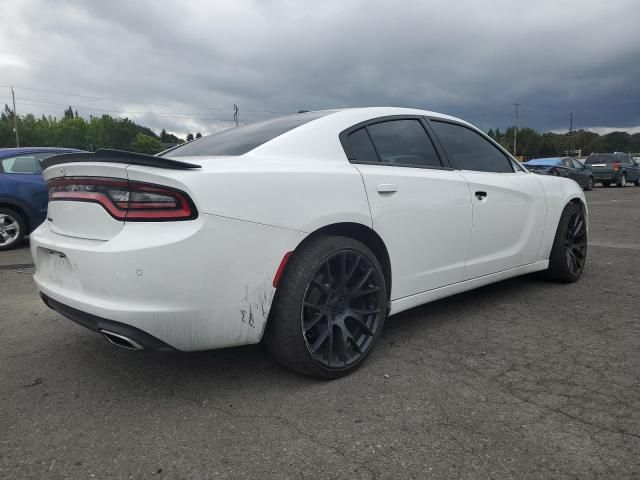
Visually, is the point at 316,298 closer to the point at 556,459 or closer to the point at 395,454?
the point at 395,454

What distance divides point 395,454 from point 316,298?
0.84 m

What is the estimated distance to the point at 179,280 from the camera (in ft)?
6.78

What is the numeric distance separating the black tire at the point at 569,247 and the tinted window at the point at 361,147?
92.2 inches

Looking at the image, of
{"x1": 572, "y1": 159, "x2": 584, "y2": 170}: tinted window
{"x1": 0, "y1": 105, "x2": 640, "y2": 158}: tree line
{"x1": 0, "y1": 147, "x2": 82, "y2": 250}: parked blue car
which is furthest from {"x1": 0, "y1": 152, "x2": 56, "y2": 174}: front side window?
{"x1": 0, "y1": 105, "x2": 640, "y2": 158}: tree line

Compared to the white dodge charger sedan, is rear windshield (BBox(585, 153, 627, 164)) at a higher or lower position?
higher

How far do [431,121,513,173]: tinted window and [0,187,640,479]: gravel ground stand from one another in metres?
1.13

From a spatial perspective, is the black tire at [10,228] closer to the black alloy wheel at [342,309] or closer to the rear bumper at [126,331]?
the rear bumper at [126,331]

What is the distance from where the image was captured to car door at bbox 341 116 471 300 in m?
2.82

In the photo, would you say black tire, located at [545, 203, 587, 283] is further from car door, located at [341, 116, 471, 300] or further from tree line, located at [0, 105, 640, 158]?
tree line, located at [0, 105, 640, 158]

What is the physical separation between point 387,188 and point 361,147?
0.30 meters

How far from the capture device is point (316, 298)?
250 cm

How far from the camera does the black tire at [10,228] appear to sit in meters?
6.91

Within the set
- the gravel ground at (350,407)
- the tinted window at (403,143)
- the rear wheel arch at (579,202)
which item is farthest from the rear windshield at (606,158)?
the tinted window at (403,143)

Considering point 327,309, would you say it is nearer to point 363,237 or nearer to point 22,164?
point 363,237
